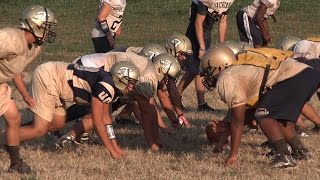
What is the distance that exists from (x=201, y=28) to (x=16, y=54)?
462 cm

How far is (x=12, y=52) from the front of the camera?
26.2 ft

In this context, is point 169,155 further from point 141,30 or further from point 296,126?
point 141,30

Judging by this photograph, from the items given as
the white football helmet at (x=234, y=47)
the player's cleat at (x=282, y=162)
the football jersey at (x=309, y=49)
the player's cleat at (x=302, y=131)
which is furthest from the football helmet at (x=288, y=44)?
the player's cleat at (x=282, y=162)

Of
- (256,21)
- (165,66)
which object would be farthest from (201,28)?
(165,66)

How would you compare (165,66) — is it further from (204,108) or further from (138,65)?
(204,108)

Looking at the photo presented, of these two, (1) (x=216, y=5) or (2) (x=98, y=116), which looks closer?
(2) (x=98, y=116)

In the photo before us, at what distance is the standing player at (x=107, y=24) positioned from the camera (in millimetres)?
11289

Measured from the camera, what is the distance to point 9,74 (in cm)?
816

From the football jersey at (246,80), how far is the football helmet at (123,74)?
2.95 ft

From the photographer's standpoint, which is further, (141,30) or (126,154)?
(141,30)

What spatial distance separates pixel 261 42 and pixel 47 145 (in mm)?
4653

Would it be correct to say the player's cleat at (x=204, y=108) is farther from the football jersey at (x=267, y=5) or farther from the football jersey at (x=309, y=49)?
the football jersey at (x=309, y=49)

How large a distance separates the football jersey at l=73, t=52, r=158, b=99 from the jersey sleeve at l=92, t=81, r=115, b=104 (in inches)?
21.8

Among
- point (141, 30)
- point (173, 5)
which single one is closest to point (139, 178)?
point (141, 30)
